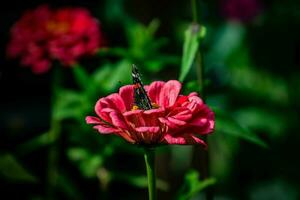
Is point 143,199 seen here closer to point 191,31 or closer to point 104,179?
point 104,179

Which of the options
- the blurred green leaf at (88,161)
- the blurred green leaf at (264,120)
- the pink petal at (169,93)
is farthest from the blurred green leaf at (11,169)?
the blurred green leaf at (264,120)

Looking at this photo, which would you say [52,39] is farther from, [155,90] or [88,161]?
[155,90]

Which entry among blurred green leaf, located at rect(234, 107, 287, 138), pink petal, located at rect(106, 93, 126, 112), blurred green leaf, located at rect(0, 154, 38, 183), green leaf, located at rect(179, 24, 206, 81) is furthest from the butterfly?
blurred green leaf, located at rect(234, 107, 287, 138)

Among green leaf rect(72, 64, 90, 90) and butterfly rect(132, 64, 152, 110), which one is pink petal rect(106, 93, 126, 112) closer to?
butterfly rect(132, 64, 152, 110)

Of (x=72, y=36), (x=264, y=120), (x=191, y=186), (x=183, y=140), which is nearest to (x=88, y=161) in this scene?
(x=72, y=36)

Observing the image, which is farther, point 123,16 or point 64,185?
point 123,16

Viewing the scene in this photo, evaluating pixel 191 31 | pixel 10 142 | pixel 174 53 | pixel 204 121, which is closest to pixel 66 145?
pixel 10 142
